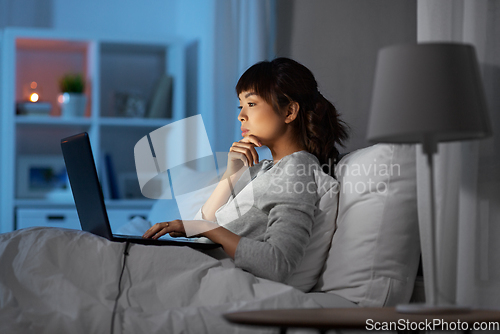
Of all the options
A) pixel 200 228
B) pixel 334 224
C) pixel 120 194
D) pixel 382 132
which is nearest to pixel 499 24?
pixel 382 132

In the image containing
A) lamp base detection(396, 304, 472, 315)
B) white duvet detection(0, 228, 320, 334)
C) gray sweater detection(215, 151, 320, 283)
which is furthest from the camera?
gray sweater detection(215, 151, 320, 283)

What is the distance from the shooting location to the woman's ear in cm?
147

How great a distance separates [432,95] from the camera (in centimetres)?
76

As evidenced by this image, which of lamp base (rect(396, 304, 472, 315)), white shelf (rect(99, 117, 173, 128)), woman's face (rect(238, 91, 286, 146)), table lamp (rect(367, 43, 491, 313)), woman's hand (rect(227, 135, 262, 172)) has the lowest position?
white shelf (rect(99, 117, 173, 128))

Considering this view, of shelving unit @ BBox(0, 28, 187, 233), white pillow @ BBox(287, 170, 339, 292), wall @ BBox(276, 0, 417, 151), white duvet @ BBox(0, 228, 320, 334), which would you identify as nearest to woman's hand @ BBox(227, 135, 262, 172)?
white pillow @ BBox(287, 170, 339, 292)

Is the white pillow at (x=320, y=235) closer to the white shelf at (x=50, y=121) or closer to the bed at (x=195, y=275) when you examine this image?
the bed at (x=195, y=275)

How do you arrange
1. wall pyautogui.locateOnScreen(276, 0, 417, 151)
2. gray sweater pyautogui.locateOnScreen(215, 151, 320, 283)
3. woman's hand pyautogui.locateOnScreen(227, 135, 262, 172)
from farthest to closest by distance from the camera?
wall pyautogui.locateOnScreen(276, 0, 417, 151), woman's hand pyautogui.locateOnScreen(227, 135, 262, 172), gray sweater pyautogui.locateOnScreen(215, 151, 320, 283)

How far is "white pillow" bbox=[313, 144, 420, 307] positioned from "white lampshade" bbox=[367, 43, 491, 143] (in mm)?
400

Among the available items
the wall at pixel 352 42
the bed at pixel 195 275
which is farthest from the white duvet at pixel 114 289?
the wall at pixel 352 42

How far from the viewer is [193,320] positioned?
913 mm

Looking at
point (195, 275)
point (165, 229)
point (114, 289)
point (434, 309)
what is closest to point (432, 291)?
point (434, 309)

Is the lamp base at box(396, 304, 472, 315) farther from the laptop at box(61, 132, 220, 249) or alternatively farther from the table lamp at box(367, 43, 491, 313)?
the laptop at box(61, 132, 220, 249)

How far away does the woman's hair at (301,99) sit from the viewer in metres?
1.45

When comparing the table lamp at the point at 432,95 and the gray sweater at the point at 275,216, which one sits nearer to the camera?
the table lamp at the point at 432,95
